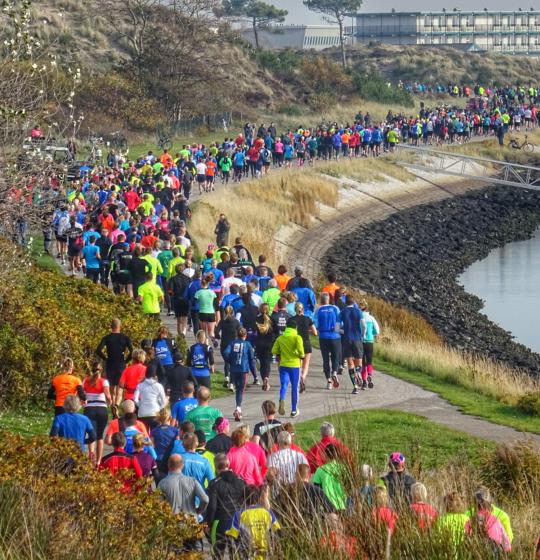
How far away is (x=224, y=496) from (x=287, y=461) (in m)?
0.69

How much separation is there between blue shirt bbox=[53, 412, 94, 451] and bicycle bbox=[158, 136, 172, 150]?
132ft

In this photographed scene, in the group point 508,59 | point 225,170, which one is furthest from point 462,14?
point 225,170

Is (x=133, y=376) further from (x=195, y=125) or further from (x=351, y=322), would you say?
(x=195, y=125)

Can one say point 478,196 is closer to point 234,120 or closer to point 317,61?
point 234,120

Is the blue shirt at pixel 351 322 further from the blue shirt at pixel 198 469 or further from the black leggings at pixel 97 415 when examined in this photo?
the blue shirt at pixel 198 469

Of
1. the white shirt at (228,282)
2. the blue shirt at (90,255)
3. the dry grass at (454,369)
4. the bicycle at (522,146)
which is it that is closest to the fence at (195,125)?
the bicycle at (522,146)

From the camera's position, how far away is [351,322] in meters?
18.5

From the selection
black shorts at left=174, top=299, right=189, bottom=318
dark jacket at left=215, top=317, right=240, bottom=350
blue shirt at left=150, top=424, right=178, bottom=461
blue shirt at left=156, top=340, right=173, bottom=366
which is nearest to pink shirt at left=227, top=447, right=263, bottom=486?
blue shirt at left=150, top=424, right=178, bottom=461

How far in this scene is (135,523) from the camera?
901cm

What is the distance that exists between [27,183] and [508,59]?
101 m

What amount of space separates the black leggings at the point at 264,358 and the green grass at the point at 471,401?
11.2 feet

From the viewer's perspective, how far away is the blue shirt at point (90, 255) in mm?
23844

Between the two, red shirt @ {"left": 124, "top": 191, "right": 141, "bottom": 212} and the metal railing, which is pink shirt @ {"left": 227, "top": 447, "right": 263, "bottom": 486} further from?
the metal railing

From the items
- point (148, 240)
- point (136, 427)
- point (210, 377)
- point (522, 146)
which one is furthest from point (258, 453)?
point (522, 146)
